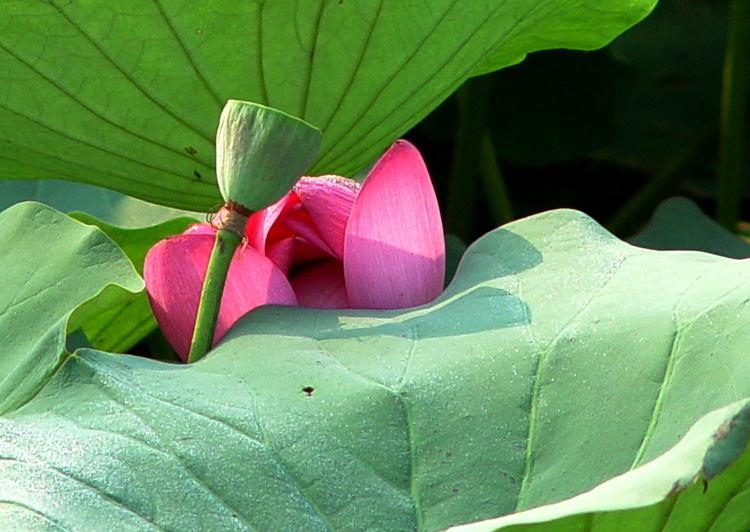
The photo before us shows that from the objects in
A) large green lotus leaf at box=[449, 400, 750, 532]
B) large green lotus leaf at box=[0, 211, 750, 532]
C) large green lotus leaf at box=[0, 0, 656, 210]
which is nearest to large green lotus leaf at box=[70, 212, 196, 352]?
large green lotus leaf at box=[0, 0, 656, 210]

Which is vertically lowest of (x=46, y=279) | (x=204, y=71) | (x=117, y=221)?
(x=117, y=221)

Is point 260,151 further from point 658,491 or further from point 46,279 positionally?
point 658,491

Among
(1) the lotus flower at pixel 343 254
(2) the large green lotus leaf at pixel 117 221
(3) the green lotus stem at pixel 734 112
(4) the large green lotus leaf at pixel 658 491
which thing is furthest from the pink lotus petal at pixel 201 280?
(3) the green lotus stem at pixel 734 112

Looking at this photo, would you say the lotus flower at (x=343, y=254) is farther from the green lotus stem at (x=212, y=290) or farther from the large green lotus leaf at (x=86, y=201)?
the large green lotus leaf at (x=86, y=201)

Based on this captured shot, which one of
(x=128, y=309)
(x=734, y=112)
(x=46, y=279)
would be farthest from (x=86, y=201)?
(x=734, y=112)

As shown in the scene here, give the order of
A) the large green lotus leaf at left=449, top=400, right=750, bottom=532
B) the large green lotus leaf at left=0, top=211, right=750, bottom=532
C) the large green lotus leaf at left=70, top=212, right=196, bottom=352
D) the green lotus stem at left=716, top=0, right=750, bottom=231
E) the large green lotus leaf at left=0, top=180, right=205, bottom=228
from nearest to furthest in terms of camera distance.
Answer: the large green lotus leaf at left=449, top=400, right=750, bottom=532 → the large green lotus leaf at left=0, top=211, right=750, bottom=532 → the large green lotus leaf at left=70, top=212, right=196, bottom=352 → the large green lotus leaf at left=0, top=180, right=205, bottom=228 → the green lotus stem at left=716, top=0, right=750, bottom=231

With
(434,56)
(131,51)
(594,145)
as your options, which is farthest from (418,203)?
(594,145)

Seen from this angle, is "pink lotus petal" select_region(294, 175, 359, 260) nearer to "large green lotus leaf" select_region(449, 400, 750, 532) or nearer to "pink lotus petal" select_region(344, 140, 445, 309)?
"pink lotus petal" select_region(344, 140, 445, 309)
